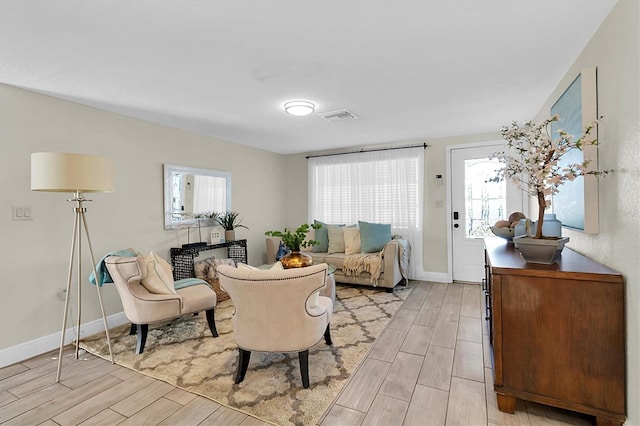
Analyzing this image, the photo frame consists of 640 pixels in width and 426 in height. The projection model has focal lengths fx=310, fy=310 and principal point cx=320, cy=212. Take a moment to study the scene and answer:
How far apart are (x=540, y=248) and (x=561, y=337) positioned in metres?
0.49

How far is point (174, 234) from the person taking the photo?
4.02 meters

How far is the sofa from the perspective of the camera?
432 centimetres

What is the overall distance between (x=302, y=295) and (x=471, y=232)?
3.58m

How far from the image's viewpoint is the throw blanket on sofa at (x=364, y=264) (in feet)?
14.3

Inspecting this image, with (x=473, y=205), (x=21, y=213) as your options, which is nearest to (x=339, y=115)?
(x=473, y=205)

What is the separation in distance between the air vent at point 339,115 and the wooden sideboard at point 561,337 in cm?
228

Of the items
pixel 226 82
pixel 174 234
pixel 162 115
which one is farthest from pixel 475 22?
pixel 174 234

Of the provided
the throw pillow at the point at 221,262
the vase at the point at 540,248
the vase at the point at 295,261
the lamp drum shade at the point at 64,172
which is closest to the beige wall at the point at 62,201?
the throw pillow at the point at 221,262

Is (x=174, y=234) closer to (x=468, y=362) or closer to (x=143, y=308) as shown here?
(x=143, y=308)

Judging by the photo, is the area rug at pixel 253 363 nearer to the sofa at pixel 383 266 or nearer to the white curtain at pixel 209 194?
the sofa at pixel 383 266

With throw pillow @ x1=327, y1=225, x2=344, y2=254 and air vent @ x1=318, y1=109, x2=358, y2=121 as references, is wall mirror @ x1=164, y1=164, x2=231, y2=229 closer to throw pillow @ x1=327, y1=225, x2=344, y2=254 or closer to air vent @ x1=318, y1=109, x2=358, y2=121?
throw pillow @ x1=327, y1=225, x2=344, y2=254

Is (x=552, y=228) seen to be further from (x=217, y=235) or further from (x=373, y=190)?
(x=217, y=235)

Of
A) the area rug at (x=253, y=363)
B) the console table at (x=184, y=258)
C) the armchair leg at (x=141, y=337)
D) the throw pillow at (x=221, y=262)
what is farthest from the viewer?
the throw pillow at (x=221, y=262)

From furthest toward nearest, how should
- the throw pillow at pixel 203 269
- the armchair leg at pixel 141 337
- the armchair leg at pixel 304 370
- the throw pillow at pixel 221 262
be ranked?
the throw pillow at pixel 221 262 < the throw pillow at pixel 203 269 < the armchair leg at pixel 141 337 < the armchair leg at pixel 304 370
